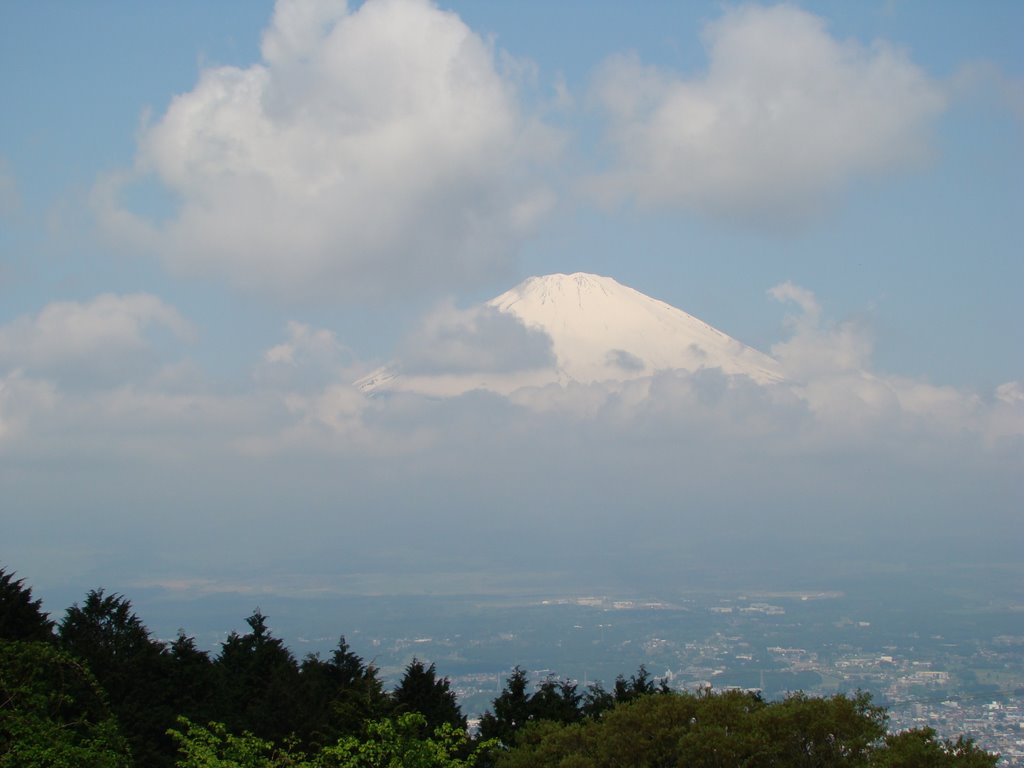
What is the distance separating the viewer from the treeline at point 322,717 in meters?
16.1

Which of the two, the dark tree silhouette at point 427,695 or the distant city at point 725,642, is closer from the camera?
the dark tree silhouette at point 427,695

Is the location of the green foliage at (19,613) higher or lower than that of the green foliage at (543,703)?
higher

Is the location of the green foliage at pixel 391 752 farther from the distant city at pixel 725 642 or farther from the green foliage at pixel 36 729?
the distant city at pixel 725 642

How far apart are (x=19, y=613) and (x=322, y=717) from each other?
30.1 feet

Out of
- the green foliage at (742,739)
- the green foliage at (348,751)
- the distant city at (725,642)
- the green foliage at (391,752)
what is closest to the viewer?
the green foliage at (348,751)

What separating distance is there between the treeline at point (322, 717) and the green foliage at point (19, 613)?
0.04 meters

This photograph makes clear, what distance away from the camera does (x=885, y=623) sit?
11556 centimetres

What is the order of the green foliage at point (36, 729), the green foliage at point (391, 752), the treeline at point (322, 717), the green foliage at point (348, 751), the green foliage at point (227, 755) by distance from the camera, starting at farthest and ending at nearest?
the green foliage at point (391, 752), the treeline at point (322, 717), the green foliage at point (348, 751), the green foliage at point (227, 755), the green foliage at point (36, 729)

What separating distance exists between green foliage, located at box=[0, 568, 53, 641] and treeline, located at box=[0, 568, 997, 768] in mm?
40

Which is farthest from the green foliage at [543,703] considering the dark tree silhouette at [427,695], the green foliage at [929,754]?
the green foliage at [929,754]

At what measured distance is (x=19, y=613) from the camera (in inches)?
1102

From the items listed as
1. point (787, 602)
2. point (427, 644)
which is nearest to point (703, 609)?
point (787, 602)

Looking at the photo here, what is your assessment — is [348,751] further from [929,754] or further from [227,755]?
[929,754]

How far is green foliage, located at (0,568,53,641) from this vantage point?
27.4 metres
